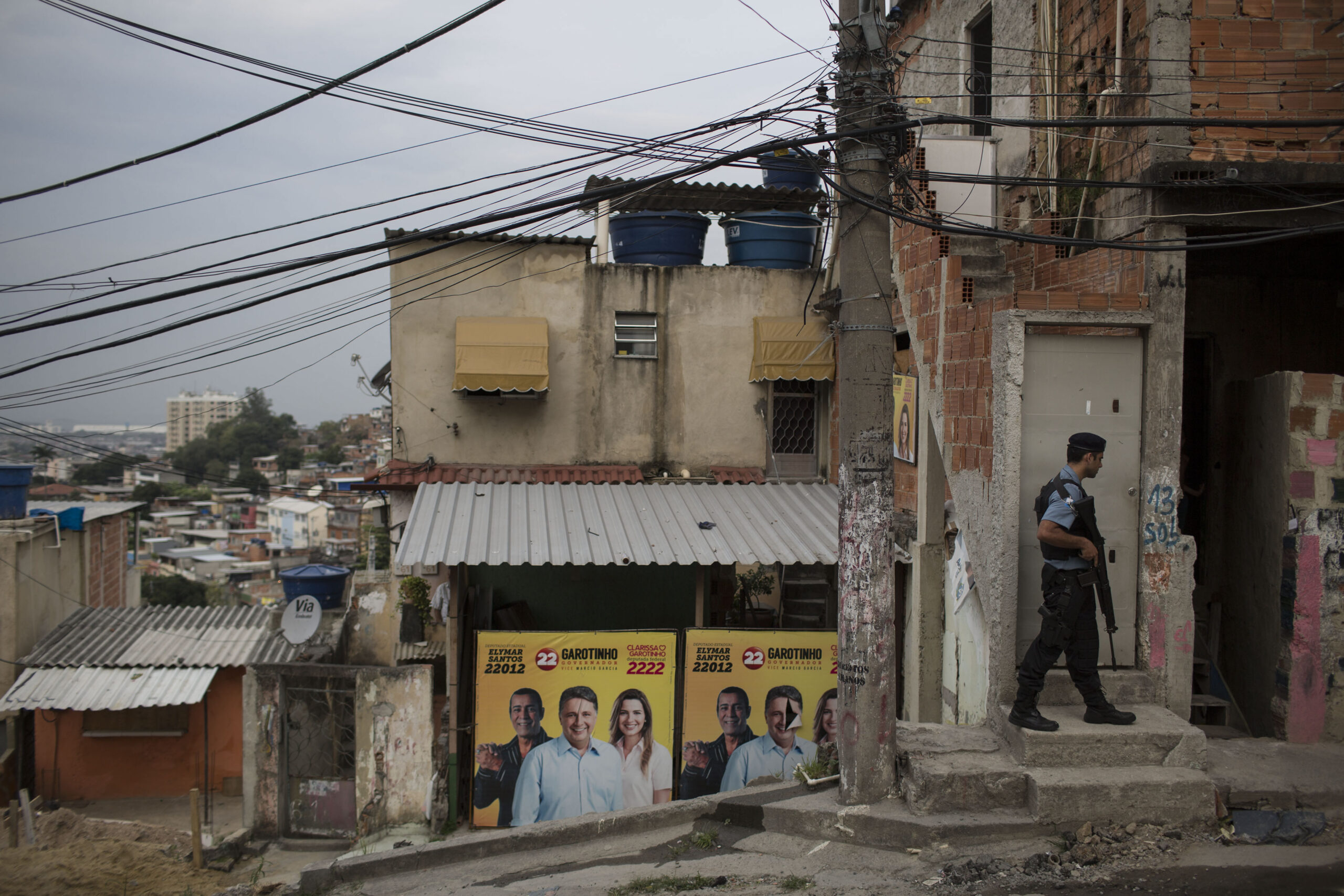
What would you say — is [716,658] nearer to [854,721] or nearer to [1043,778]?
[854,721]

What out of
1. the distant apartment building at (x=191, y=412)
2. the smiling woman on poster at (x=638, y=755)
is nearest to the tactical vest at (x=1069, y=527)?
the smiling woman on poster at (x=638, y=755)

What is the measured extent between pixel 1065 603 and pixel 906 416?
4167mm

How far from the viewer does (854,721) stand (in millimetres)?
5746

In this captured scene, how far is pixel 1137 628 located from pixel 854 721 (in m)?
2.15

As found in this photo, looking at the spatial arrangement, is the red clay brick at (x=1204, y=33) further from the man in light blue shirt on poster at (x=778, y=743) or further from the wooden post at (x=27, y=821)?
the wooden post at (x=27, y=821)

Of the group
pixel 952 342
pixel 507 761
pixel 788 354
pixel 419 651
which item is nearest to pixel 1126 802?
pixel 952 342

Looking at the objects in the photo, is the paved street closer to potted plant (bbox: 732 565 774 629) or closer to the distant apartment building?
potted plant (bbox: 732 565 774 629)

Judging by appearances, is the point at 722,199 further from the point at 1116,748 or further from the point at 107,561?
the point at 107,561

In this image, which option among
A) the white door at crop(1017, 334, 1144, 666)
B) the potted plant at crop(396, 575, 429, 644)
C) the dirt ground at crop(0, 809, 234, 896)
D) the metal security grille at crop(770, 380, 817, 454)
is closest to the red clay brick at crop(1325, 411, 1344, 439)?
the white door at crop(1017, 334, 1144, 666)

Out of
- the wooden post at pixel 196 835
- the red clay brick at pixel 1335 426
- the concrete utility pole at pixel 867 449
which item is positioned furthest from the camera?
the wooden post at pixel 196 835

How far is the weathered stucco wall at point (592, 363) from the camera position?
1257cm

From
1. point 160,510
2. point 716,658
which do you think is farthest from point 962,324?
point 160,510

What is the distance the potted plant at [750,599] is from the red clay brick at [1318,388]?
7031 millimetres

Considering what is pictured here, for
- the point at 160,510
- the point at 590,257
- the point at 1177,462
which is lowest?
the point at 160,510
